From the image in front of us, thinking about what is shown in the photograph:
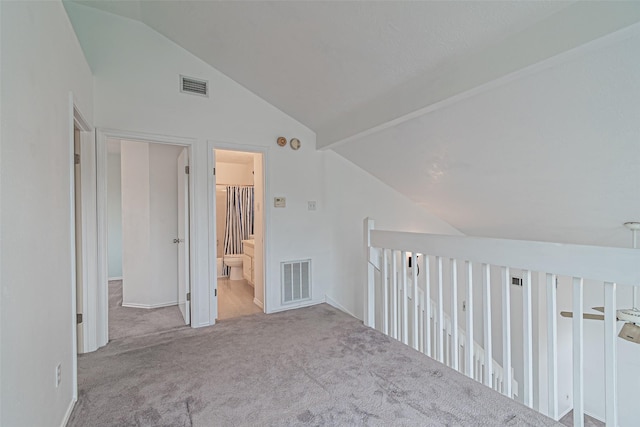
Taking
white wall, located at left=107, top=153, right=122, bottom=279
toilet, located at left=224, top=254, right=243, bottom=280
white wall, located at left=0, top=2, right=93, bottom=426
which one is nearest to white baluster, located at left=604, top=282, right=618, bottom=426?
white wall, located at left=0, top=2, right=93, bottom=426

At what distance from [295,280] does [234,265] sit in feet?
7.45

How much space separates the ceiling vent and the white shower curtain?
2.95 metres

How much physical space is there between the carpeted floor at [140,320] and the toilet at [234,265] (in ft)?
5.55

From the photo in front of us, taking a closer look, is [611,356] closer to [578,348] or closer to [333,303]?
[578,348]

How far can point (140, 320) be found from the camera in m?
3.50

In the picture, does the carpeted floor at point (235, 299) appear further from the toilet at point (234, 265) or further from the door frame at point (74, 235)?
the door frame at point (74, 235)

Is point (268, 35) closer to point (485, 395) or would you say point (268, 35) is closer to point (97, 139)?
point (97, 139)

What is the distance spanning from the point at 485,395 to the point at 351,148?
9.47ft

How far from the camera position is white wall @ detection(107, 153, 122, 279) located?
5.79 meters

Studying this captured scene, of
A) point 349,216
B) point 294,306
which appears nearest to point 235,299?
point 294,306

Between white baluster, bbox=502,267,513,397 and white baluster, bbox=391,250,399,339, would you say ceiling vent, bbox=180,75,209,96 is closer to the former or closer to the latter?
white baluster, bbox=391,250,399,339

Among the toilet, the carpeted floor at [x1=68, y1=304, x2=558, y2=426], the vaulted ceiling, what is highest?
the vaulted ceiling

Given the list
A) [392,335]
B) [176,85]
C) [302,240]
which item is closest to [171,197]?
[176,85]

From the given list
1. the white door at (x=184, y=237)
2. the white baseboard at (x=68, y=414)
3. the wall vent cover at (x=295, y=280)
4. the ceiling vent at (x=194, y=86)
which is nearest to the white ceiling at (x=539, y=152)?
the wall vent cover at (x=295, y=280)
